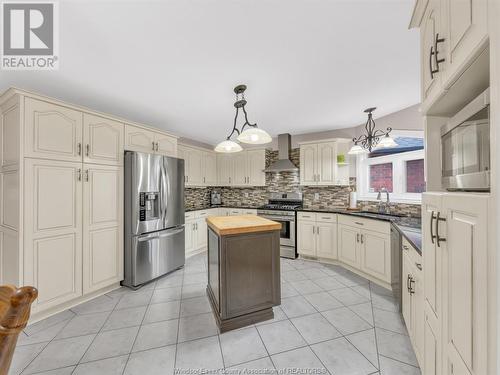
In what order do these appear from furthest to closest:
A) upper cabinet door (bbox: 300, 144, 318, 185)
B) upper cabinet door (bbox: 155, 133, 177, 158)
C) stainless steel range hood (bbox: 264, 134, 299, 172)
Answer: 1. stainless steel range hood (bbox: 264, 134, 299, 172)
2. upper cabinet door (bbox: 300, 144, 318, 185)
3. upper cabinet door (bbox: 155, 133, 177, 158)

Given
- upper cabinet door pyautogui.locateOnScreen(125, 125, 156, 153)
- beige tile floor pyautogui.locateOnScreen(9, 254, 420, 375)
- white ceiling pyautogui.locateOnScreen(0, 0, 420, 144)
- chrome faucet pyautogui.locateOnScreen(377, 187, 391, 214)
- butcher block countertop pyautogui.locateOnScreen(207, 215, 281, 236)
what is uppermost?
white ceiling pyautogui.locateOnScreen(0, 0, 420, 144)

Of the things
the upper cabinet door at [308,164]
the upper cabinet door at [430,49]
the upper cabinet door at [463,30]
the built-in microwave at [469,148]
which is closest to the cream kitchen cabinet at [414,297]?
the built-in microwave at [469,148]

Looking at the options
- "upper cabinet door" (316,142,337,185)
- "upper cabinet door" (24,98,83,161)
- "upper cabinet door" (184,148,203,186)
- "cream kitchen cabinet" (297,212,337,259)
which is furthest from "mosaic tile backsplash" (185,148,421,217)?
"upper cabinet door" (24,98,83,161)

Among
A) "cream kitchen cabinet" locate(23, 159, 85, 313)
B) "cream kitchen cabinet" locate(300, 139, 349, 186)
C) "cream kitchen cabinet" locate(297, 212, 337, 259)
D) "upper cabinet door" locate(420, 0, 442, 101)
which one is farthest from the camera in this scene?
"cream kitchen cabinet" locate(300, 139, 349, 186)

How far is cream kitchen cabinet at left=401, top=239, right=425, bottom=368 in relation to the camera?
52.7 inches

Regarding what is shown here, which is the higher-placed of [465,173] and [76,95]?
[76,95]

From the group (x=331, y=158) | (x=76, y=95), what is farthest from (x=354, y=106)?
(x=76, y=95)

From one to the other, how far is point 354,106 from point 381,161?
120cm

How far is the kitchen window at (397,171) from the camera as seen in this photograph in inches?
121

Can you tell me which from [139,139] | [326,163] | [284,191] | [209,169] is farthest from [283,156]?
[139,139]

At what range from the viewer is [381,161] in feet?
11.7

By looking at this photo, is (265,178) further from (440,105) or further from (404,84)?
(440,105)

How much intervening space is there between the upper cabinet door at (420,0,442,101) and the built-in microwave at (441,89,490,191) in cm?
20

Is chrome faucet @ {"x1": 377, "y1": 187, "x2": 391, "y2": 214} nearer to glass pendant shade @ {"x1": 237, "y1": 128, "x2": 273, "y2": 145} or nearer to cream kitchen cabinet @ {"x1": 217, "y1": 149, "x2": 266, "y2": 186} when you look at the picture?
cream kitchen cabinet @ {"x1": 217, "y1": 149, "x2": 266, "y2": 186}
